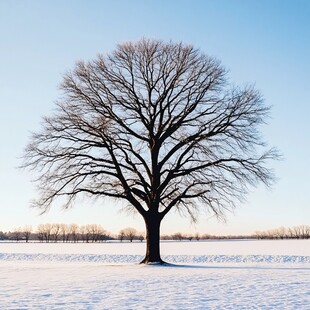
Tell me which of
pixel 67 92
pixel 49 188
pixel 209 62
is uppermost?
pixel 209 62

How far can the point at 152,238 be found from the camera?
26.2 m

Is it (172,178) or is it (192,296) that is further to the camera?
(172,178)

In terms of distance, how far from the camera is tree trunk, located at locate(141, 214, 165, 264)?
85.5 ft

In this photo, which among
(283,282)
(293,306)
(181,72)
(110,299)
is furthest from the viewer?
(181,72)

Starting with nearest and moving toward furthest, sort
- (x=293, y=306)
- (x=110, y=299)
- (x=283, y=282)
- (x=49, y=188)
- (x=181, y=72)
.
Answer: (x=293, y=306)
(x=110, y=299)
(x=283, y=282)
(x=49, y=188)
(x=181, y=72)

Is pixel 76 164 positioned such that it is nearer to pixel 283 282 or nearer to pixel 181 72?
pixel 181 72

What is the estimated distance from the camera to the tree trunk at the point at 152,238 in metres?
26.1

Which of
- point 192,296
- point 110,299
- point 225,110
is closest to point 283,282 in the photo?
point 192,296

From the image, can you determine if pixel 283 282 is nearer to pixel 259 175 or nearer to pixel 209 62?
pixel 259 175

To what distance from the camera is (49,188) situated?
25.4m

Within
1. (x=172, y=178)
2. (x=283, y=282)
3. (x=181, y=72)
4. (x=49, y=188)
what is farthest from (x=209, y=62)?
(x=283, y=282)

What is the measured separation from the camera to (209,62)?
89.4ft

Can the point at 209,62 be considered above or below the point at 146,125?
above

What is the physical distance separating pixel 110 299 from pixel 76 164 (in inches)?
601
